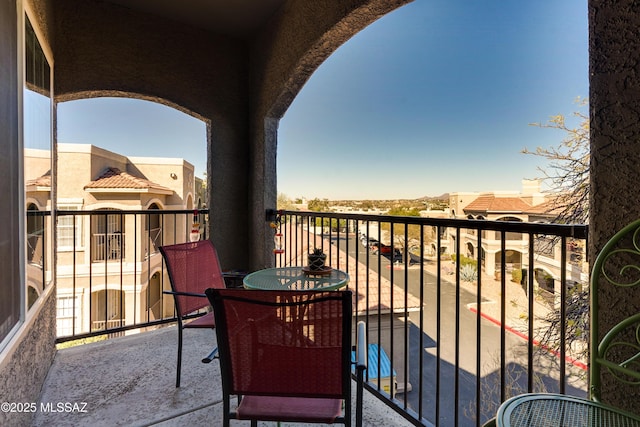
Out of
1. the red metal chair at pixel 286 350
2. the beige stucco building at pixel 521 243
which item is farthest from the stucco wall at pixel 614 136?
the red metal chair at pixel 286 350

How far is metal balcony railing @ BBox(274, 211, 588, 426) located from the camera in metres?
1.31

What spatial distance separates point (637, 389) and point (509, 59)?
15.1 metres

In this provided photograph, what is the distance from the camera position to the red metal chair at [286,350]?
97cm

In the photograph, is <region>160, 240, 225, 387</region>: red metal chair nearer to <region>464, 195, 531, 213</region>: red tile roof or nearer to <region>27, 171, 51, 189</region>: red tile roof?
<region>27, 171, 51, 189</region>: red tile roof

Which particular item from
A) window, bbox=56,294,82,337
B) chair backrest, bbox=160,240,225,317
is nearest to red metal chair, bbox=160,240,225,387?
chair backrest, bbox=160,240,225,317

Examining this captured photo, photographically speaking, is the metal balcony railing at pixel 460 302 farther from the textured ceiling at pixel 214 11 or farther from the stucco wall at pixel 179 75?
the textured ceiling at pixel 214 11

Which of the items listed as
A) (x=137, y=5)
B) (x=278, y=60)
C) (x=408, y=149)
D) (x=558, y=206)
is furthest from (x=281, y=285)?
(x=408, y=149)

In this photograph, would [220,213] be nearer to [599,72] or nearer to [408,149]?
[599,72]

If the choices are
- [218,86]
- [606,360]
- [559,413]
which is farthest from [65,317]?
[606,360]

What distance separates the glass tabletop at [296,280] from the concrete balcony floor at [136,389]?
Answer: 0.73 metres

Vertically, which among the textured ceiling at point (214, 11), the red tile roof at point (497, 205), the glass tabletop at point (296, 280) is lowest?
the glass tabletop at point (296, 280)

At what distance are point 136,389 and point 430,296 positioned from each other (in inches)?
391

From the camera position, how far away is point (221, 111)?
3.32 meters

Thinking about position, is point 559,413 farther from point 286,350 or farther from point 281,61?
point 281,61
